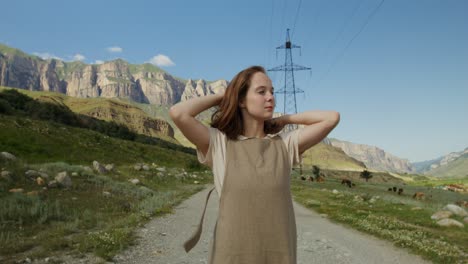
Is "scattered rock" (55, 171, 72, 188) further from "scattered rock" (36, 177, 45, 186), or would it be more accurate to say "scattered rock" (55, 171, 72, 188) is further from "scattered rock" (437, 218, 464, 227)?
"scattered rock" (437, 218, 464, 227)

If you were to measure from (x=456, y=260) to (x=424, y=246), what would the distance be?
1174 millimetres

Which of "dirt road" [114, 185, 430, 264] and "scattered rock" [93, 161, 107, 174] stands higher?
"scattered rock" [93, 161, 107, 174]

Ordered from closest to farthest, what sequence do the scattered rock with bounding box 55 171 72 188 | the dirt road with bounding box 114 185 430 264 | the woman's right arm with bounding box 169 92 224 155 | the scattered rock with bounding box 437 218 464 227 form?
the woman's right arm with bounding box 169 92 224 155, the dirt road with bounding box 114 185 430 264, the scattered rock with bounding box 437 218 464 227, the scattered rock with bounding box 55 171 72 188

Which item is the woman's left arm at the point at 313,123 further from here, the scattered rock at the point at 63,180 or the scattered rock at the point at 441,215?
the scattered rock at the point at 63,180

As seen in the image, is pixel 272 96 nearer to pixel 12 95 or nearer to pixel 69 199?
pixel 69 199

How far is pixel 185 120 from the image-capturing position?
3.14 meters

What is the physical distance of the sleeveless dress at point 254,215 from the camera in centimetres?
283

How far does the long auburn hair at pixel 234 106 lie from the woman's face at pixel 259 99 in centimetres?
5

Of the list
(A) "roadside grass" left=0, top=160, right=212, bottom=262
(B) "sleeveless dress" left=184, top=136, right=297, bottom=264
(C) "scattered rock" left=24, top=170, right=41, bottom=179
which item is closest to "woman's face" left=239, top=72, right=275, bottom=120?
(B) "sleeveless dress" left=184, top=136, right=297, bottom=264

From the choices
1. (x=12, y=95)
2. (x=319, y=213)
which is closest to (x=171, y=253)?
(x=319, y=213)

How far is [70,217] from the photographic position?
12.4 m

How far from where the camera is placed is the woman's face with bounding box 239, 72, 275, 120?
3186 millimetres

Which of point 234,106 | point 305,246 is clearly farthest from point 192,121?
point 305,246

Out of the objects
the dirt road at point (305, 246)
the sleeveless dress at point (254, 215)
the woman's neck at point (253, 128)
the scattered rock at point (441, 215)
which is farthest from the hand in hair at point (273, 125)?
the scattered rock at point (441, 215)
